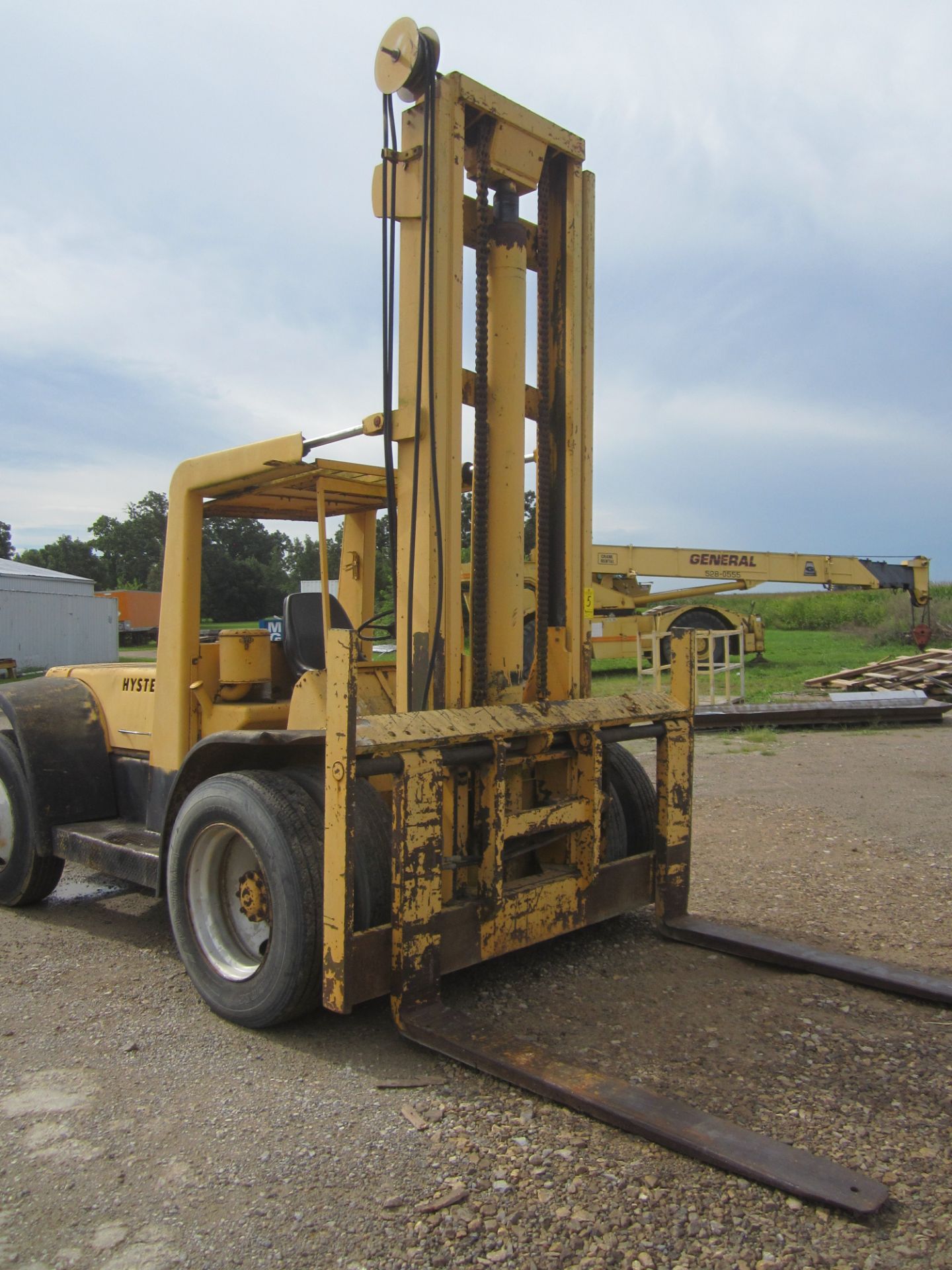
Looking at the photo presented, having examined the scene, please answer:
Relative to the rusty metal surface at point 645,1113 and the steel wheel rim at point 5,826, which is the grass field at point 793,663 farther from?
Result: the rusty metal surface at point 645,1113

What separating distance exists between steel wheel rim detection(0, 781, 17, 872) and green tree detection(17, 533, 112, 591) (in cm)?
8074

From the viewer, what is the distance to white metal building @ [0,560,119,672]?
31844 millimetres

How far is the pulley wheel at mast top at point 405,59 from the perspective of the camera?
3.88 metres

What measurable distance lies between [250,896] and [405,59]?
3.35 m

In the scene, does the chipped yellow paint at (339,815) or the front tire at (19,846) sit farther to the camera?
the front tire at (19,846)

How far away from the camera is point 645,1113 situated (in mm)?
2881

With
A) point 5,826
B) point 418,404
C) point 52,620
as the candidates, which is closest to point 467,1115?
point 418,404

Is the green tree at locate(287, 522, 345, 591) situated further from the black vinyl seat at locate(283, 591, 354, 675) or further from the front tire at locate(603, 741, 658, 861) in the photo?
the front tire at locate(603, 741, 658, 861)

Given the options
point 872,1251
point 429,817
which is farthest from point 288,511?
point 872,1251

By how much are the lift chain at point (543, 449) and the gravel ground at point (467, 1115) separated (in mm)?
1438

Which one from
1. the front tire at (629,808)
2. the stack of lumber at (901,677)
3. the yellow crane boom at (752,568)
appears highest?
the yellow crane boom at (752,568)

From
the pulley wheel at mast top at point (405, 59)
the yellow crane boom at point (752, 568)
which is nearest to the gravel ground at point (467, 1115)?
the pulley wheel at mast top at point (405, 59)

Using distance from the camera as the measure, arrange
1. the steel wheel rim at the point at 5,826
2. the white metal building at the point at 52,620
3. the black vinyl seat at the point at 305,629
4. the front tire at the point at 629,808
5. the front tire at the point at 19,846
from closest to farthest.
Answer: the black vinyl seat at the point at 305,629
the front tire at the point at 629,808
the front tire at the point at 19,846
the steel wheel rim at the point at 5,826
the white metal building at the point at 52,620

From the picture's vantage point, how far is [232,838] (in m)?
4.07
